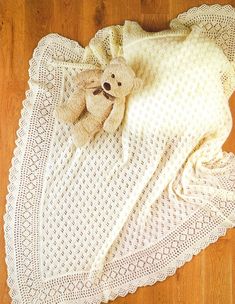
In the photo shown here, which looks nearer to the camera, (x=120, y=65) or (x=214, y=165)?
(x=120, y=65)

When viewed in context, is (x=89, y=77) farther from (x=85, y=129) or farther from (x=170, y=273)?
(x=170, y=273)

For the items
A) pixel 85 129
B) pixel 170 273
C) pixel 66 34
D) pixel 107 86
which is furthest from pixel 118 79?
pixel 170 273

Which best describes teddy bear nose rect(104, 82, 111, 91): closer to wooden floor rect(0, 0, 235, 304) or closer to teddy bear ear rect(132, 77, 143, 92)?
teddy bear ear rect(132, 77, 143, 92)

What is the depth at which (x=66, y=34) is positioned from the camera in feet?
4.88

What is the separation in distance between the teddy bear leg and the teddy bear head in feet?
0.43

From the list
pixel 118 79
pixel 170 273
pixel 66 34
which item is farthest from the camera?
pixel 66 34

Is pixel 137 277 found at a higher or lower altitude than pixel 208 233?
lower

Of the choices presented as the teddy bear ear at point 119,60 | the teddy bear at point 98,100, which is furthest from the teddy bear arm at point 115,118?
the teddy bear ear at point 119,60

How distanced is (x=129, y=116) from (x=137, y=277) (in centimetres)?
49

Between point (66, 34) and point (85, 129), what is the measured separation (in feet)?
1.14

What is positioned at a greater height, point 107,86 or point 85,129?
point 107,86

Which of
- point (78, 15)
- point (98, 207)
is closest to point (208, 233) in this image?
point (98, 207)

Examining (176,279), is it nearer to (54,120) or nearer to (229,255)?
(229,255)

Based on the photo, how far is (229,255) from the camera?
141 cm
